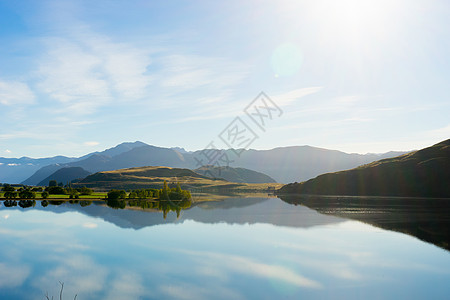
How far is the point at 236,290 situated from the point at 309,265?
42.5 ft

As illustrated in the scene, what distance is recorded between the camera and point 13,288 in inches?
1204

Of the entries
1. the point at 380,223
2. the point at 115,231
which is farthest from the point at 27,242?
the point at 380,223

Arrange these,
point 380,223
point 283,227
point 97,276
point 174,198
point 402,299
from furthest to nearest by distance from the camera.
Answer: point 174,198 < point 380,223 < point 283,227 < point 97,276 < point 402,299

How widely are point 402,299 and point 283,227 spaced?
1744 inches

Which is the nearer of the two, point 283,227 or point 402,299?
point 402,299

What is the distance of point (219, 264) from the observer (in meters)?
39.2

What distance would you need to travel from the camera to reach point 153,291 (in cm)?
2977

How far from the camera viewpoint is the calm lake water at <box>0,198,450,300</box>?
3009 centimetres

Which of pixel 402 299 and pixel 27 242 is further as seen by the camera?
pixel 27 242

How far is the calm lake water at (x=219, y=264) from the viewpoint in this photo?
30.1 metres

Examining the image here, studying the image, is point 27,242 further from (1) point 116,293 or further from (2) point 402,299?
(2) point 402,299

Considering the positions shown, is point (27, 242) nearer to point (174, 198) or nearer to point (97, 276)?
point (97, 276)

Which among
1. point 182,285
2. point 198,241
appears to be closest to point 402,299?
point 182,285

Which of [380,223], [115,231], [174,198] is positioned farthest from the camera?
[174,198]
